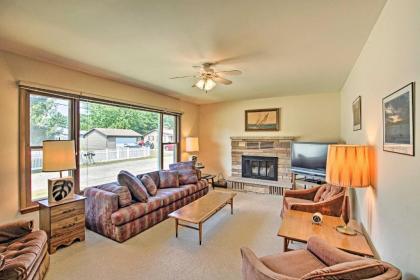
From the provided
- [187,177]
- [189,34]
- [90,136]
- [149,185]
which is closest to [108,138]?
[90,136]

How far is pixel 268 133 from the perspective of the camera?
5895 mm

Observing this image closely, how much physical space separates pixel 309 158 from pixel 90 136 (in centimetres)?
448

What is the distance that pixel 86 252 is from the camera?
104 inches

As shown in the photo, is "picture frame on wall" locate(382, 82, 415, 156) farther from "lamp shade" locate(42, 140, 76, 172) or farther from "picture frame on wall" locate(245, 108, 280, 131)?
"picture frame on wall" locate(245, 108, 280, 131)

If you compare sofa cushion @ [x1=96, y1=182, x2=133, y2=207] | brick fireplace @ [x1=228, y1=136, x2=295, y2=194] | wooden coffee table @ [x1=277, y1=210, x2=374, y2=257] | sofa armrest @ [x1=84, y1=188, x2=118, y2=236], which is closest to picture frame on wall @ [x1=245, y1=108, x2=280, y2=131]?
brick fireplace @ [x1=228, y1=136, x2=295, y2=194]

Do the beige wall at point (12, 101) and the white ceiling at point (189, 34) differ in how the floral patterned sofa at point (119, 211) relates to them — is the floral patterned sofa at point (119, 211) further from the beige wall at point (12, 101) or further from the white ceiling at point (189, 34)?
the white ceiling at point (189, 34)

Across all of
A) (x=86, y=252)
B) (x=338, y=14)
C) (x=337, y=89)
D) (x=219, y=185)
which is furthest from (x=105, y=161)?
(x=337, y=89)

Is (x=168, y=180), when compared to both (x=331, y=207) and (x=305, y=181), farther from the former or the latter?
(x=305, y=181)

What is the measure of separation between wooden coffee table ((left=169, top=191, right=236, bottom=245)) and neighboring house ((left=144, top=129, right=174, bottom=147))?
6.85 feet

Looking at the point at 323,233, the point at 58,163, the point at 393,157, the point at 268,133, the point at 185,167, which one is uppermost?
the point at 268,133

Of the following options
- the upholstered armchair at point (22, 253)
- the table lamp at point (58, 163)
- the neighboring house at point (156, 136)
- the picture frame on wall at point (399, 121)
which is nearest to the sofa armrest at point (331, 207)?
the picture frame on wall at point (399, 121)

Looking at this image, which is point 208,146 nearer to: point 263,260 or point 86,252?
point 86,252

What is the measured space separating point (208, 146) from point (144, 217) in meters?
3.79

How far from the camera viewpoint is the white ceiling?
1.81 m
